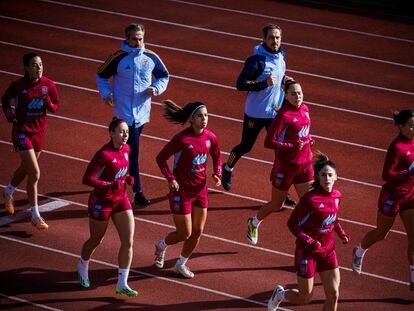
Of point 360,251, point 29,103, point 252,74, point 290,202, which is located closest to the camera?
point 360,251

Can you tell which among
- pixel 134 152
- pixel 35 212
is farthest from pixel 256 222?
pixel 35 212

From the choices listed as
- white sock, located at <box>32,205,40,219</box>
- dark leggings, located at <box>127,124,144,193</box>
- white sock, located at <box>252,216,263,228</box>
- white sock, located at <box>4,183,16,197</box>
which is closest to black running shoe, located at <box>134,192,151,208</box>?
dark leggings, located at <box>127,124,144,193</box>

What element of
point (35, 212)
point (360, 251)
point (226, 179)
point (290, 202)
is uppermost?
point (226, 179)

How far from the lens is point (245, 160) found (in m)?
13.6

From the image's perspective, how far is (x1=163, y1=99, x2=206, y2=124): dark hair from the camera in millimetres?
9688

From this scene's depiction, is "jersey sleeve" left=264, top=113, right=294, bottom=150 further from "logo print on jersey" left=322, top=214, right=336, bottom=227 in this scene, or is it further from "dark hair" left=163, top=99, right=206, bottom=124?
"logo print on jersey" left=322, top=214, right=336, bottom=227

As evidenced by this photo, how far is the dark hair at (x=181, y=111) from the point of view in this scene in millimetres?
9688

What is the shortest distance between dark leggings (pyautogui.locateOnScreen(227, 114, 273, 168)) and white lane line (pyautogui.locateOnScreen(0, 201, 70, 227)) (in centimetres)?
225

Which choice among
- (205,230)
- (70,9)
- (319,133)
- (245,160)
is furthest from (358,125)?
(70,9)

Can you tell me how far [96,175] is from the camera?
9328 millimetres

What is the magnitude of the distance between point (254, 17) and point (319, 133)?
6.32 metres

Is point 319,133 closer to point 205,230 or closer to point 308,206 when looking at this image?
point 205,230

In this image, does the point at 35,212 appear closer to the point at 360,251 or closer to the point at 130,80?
the point at 130,80

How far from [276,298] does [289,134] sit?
2098mm
